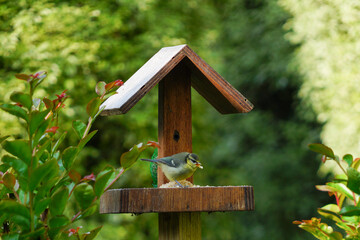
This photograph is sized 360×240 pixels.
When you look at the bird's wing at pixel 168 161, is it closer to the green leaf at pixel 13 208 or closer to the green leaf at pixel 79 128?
the green leaf at pixel 79 128

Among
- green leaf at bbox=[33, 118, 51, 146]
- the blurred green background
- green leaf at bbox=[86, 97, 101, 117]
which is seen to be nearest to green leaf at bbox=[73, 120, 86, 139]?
green leaf at bbox=[86, 97, 101, 117]

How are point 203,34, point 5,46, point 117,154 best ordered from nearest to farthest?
1. point 5,46
2. point 117,154
3. point 203,34

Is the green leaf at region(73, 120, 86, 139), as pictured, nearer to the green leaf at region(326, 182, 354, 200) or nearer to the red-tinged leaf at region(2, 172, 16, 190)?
the red-tinged leaf at region(2, 172, 16, 190)

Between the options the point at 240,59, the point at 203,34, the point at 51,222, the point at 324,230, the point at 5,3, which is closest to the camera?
the point at 51,222

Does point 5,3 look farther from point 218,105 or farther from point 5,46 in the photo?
point 218,105

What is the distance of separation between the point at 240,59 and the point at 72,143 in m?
5.71

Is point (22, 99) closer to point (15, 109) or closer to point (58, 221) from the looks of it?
point (15, 109)

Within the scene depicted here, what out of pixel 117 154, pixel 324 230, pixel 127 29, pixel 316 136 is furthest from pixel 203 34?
pixel 324 230

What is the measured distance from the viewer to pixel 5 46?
18.0ft

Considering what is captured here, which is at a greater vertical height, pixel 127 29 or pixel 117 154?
pixel 127 29

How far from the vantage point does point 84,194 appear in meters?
1.29

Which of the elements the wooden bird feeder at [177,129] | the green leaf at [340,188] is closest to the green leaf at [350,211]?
the green leaf at [340,188]

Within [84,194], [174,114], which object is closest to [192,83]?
[174,114]

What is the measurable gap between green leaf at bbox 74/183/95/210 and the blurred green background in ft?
13.3
